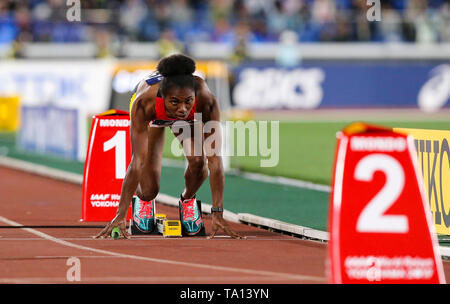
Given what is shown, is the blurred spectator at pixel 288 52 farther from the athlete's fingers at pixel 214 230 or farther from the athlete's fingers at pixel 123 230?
the athlete's fingers at pixel 123 230

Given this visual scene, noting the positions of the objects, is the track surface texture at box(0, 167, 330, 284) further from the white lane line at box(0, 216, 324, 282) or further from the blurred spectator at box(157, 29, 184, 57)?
the blurred spectator at box(157, 29, 184, 57)

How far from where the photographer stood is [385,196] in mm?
7418

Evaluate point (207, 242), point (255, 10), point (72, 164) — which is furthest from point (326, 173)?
point (255, 10)

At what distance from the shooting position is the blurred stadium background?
3441cm

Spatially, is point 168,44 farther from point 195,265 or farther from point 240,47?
point 195,265

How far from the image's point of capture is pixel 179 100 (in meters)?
10.4

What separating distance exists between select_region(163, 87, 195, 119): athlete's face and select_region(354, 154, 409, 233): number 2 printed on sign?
3.30 meters

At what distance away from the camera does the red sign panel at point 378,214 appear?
7328 mm

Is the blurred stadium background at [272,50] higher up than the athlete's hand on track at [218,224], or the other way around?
the blurred stadium background at [272,50]

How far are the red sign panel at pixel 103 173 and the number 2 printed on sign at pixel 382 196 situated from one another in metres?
5.43

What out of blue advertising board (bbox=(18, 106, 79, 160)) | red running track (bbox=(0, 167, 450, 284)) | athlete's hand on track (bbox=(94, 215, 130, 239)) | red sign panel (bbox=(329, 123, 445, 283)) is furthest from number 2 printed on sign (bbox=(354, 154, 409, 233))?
blue advertising board (bbox=(18, 106, 79, 160))
